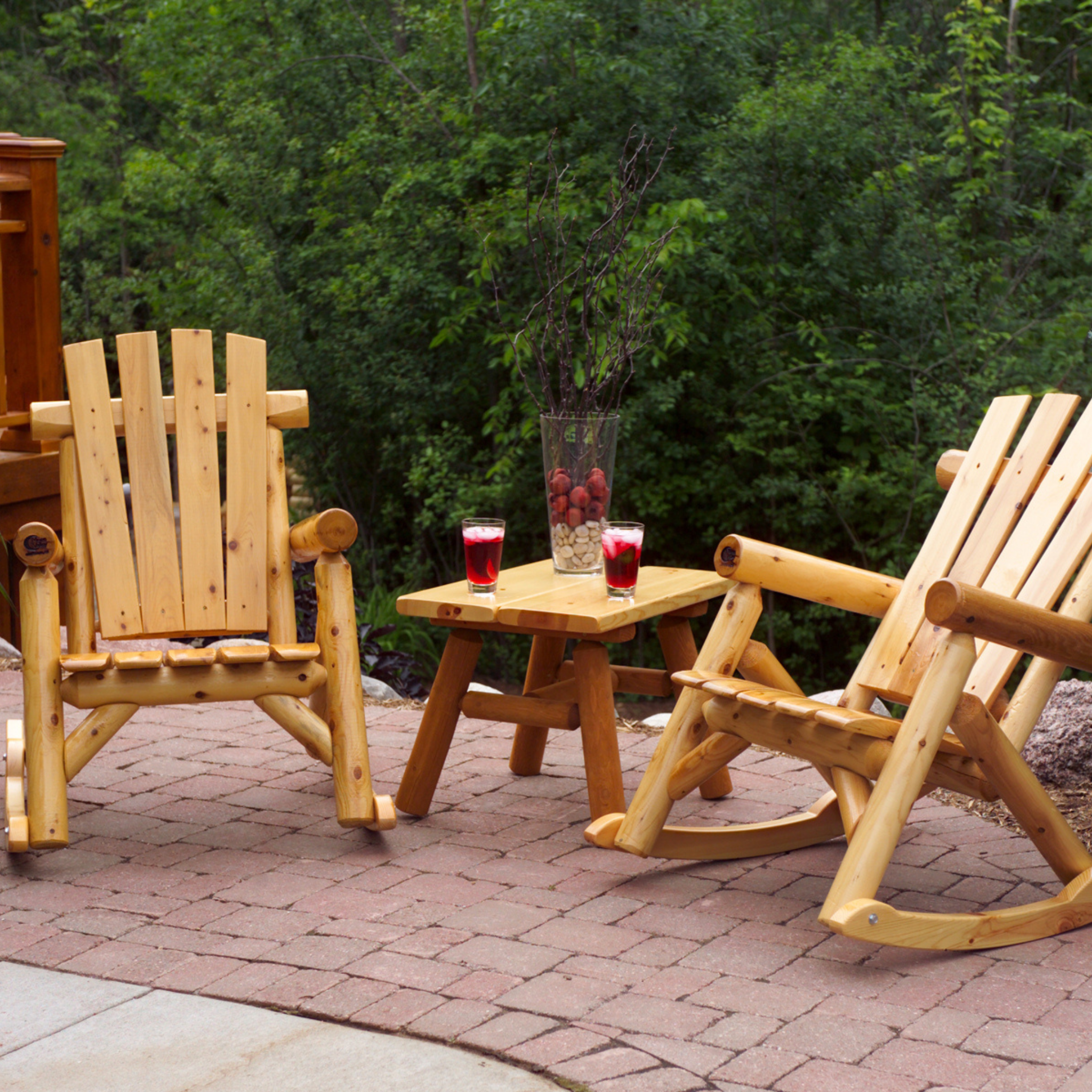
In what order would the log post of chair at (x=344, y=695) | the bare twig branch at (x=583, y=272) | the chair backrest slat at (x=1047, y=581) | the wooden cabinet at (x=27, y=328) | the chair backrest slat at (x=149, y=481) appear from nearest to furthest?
1. the chair backrest slat at (x=1047, y=581)
2. the log post of chair at (x=344, y=695)
3. the chair backrest slat at (x=149, y=481)
4. the bare twig branch at (x=583, y=272)
5. the wooden cabinet at (x=27, y=328)

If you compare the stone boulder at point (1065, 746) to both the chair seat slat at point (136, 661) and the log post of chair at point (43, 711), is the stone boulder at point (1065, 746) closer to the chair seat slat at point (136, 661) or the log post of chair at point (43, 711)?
the chair seat slat at point (136, 661)

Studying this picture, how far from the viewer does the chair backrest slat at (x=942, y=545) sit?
3.08 m

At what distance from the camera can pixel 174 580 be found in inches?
139

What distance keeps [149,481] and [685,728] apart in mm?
1565

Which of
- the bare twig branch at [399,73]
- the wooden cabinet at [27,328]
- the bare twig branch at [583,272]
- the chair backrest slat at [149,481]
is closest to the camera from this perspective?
the chair backrest slat at [149,481]

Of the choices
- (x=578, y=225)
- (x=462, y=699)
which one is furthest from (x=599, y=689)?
(x=578, y=225)

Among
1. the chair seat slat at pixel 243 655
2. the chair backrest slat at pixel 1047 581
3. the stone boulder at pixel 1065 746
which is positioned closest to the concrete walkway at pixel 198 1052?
the chair seat slat at pixel 243 655

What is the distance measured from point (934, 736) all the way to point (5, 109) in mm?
9949

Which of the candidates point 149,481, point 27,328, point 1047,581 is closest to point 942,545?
point 1047,581

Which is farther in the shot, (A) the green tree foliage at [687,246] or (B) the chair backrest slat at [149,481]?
(A) the green tree foliage at [687,246]

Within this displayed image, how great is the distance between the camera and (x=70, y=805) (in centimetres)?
348

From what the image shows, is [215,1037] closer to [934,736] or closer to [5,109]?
[934,736]

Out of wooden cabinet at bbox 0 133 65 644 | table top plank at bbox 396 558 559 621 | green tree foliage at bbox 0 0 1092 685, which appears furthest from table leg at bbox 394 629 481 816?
green tree foliage at bbox 0 0 1092 685

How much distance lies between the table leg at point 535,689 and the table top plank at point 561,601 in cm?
19
